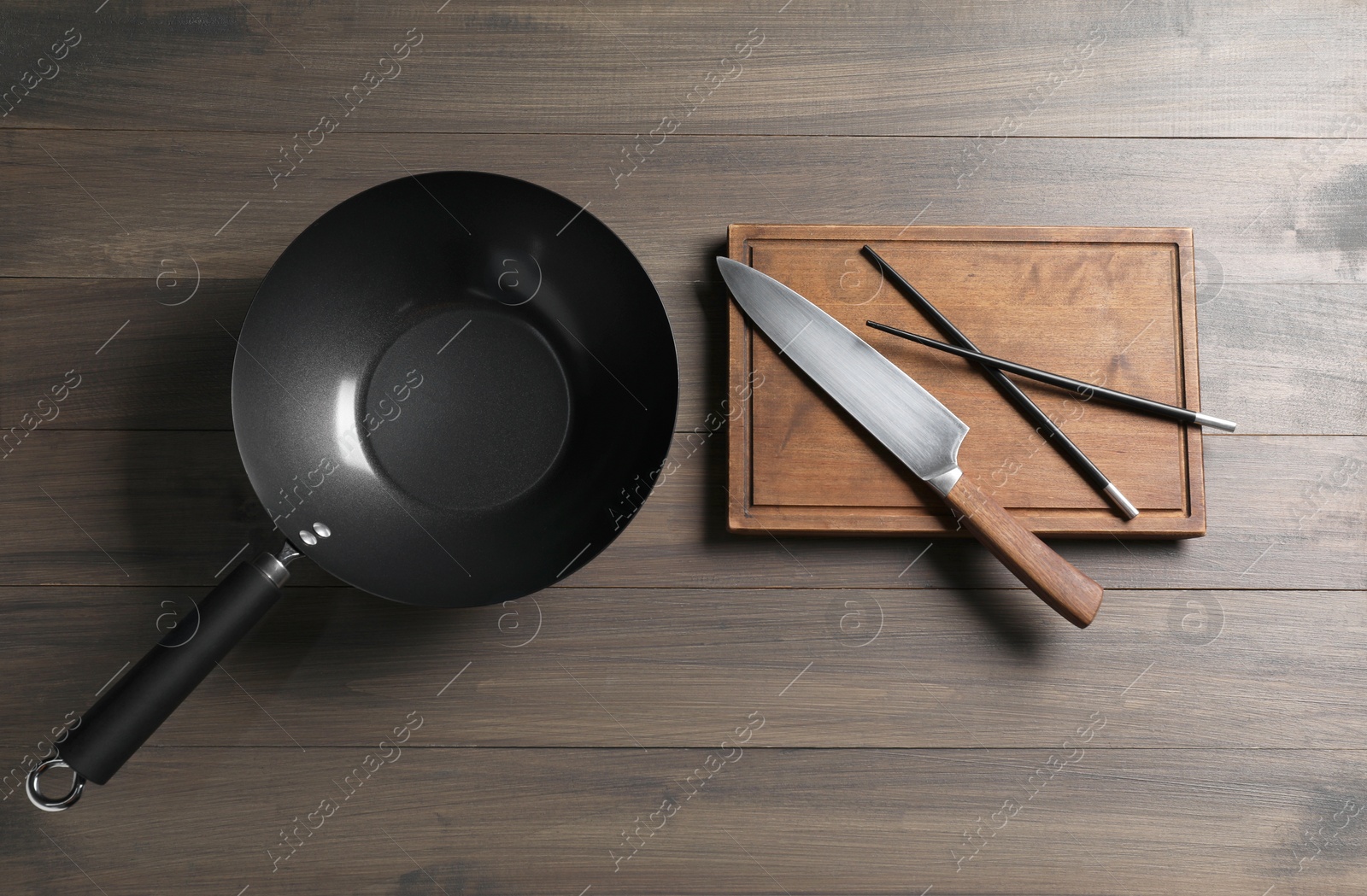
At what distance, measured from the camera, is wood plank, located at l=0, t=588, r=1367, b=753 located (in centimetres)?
59

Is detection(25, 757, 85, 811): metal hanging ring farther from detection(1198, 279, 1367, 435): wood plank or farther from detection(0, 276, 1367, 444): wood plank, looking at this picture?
detection(1198, 279, 1367, 435): wood plank

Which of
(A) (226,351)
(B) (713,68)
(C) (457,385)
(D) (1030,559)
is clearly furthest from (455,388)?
(D) (1030,559)

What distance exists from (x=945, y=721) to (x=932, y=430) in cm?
21

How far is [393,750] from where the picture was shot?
0.59 metres

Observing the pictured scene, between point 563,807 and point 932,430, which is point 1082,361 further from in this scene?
point 563,807

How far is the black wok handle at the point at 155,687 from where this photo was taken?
1.60 ft

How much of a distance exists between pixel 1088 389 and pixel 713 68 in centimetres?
38

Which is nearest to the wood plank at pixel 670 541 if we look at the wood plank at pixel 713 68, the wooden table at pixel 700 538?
the wooden table at pixel 700 538

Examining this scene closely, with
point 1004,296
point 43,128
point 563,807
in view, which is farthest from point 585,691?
point 43,128

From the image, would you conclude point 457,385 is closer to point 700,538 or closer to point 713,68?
point 700,538

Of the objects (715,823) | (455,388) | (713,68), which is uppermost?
(713,68)

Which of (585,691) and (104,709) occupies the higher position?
(104,709)

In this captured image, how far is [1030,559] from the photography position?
1.84 ft

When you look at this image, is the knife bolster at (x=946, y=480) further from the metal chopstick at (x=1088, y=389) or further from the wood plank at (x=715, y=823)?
the wood plank at (x=715, y=823)
